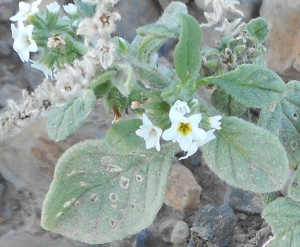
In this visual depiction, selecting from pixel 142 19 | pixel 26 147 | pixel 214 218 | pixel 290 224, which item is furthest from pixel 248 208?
pixel 142 19

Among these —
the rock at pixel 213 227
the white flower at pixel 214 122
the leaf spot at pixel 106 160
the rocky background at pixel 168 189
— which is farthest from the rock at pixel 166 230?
the white flower at pixel 214 122

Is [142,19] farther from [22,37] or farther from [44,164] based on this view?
[22,37]

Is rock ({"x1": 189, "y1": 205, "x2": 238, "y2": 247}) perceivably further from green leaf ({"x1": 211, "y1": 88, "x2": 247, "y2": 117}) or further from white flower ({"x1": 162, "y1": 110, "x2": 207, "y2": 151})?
white flower ({"x1": 162, "y1": 110, "x2": 207, "y2": 151})

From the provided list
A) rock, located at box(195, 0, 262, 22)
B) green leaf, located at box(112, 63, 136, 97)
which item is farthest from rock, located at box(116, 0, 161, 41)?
green leaf, located at box(112, 63, 136, 97)

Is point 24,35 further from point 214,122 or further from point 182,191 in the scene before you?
point 182,191

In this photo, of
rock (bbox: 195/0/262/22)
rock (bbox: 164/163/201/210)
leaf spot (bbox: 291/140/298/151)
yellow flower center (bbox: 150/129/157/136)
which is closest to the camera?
yellow flower center (bbox: 150/129/157/136)

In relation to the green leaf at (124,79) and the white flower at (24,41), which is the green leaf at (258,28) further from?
the white flower at (24,41)

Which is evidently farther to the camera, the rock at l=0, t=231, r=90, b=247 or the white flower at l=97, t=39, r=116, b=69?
the rock at l=0, t=231, r=90, b=247
